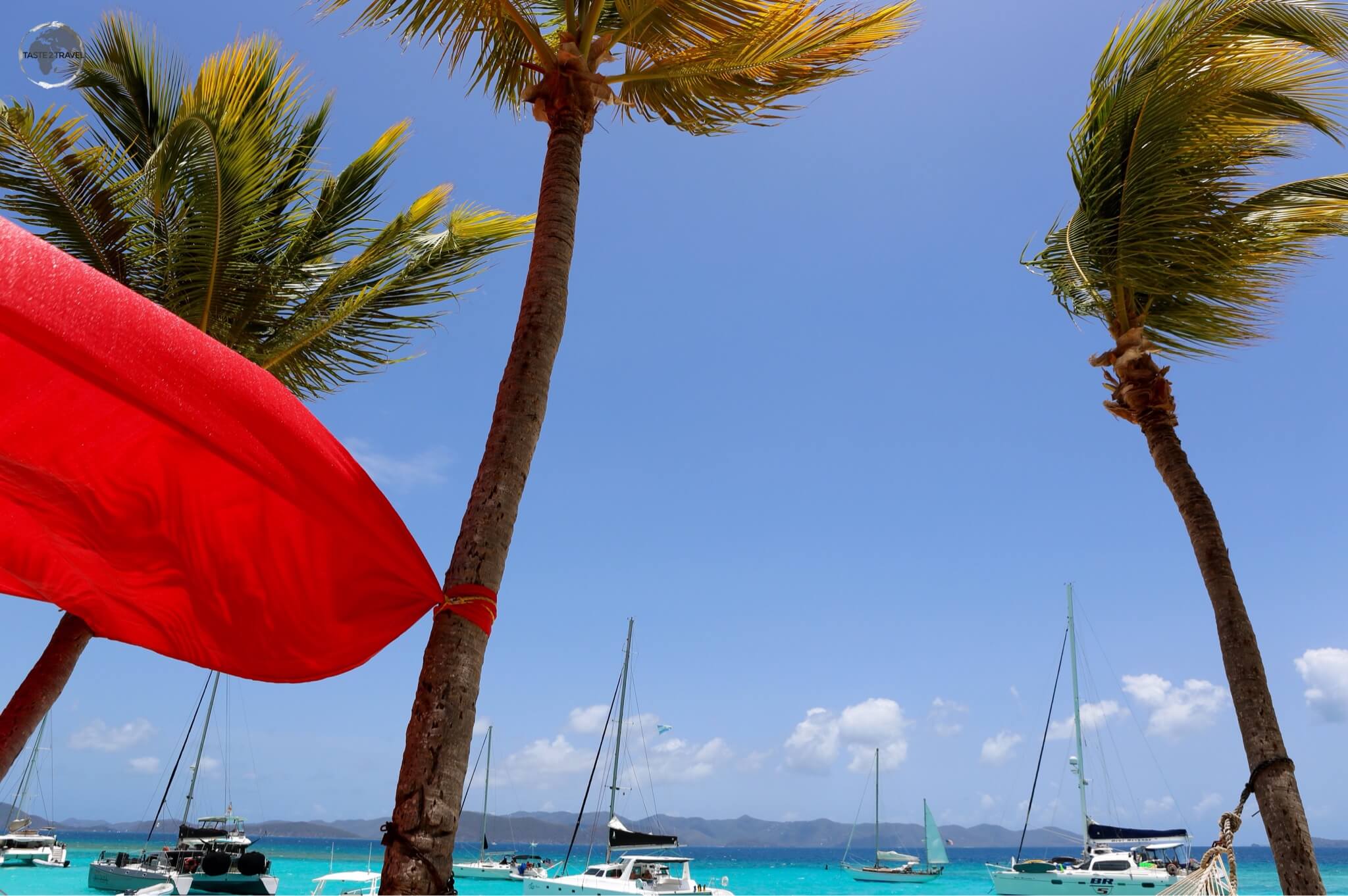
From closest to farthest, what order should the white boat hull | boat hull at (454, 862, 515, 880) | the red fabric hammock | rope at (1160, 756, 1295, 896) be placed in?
the red fabric hammock
rope at (1160, 756, 1295, 896)
the white boat hull
boat hull at (454, 862, 515, 880)

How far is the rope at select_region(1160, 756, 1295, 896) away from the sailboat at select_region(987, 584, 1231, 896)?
29577 millimetres

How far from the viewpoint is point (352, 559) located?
9.16 feet

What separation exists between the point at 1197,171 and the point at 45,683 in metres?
7.95

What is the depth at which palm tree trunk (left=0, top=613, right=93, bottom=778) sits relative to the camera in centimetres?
544

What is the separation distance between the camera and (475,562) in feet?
11.6

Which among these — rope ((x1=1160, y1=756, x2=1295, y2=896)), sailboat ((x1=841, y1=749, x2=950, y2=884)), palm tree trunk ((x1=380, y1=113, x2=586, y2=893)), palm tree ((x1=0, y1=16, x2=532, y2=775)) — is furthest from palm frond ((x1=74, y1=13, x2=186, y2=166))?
sailboat ((x1=841, y1=749, x2=950, y2=884))

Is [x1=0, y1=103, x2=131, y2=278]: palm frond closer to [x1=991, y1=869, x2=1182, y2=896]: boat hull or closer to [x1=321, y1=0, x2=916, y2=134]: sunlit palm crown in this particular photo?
[x1=321, y1=0, x2=916, y2=134]: sunlit palm crown

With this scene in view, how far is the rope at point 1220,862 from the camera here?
4465 millimetres

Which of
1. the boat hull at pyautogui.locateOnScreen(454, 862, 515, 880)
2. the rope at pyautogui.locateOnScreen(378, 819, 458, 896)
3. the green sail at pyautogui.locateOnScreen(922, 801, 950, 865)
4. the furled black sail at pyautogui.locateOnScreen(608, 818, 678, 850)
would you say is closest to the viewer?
the rope at pyautogui.locateOnScreen(378, 819, 458, 896)

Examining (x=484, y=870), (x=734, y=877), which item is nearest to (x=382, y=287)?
(x=484, y=870)

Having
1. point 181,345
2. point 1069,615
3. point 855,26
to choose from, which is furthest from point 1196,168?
point 1069,615

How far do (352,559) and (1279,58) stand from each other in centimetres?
654

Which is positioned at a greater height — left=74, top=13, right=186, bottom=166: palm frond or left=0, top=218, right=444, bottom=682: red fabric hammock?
left=74, top=13, right=186, bottom=166: palm frond

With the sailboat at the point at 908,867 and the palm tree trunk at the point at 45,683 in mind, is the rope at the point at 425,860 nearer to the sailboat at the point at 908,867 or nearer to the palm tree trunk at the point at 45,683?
the palm tree trunk at the point at 45,683
